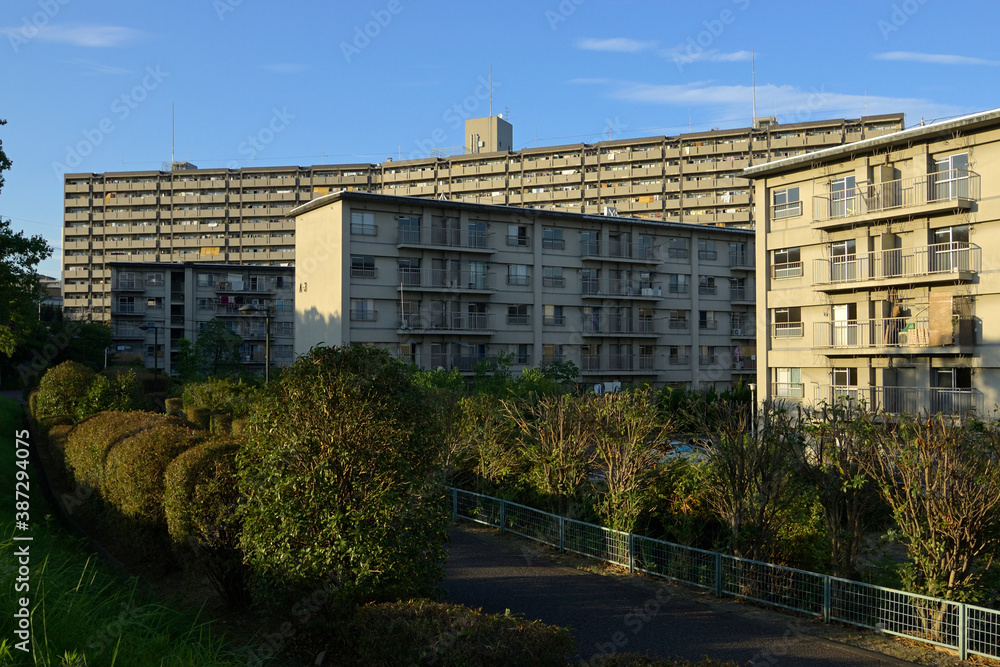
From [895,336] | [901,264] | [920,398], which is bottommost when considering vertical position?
[920,398]

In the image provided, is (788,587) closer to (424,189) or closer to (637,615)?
(637,615)

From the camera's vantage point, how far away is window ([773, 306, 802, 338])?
37.3 meters

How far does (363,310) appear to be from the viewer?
156ft

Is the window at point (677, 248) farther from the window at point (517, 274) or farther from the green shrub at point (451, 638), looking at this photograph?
the green shrub at point (451, 638)

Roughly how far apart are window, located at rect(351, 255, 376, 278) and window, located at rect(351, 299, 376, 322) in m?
1.61

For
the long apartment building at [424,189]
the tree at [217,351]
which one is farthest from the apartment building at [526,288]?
the long apartment building at [424,189]

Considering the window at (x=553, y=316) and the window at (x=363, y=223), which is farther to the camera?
the window at (x=553, y=316)

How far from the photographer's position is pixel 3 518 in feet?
44.5

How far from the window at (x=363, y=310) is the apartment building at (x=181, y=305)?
3428cm

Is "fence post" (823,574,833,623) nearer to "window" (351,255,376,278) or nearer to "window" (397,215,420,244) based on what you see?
"window" (351,255,376,278)

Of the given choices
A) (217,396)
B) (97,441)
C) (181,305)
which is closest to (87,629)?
(97,441)

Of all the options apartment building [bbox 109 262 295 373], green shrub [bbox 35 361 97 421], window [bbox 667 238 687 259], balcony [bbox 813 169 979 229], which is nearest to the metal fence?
green shrub [bbox 35 361 97 421]

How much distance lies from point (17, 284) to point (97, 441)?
75.9 feet

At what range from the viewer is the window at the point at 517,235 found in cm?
5334
